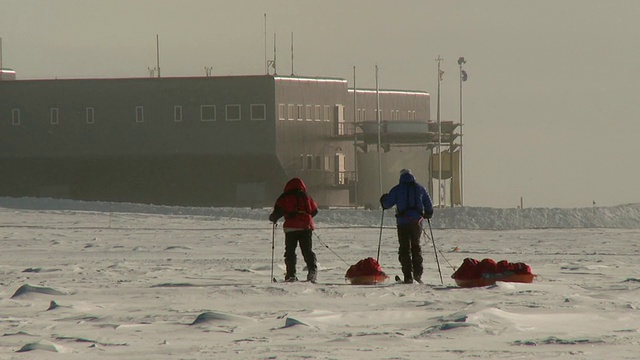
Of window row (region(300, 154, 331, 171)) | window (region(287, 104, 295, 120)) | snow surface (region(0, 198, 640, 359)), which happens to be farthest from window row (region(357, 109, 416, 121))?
snow surface (region(0, 198, 640, 359))

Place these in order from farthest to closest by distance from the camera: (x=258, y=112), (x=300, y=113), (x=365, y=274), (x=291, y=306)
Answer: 1. (x=300, y=113)
2. (x=258, y=112)
3. (x=365, y=274)
4. (x=291, y=306)

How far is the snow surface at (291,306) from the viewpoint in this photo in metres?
11.3

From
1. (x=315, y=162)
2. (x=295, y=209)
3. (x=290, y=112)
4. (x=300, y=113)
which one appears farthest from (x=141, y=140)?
(x=295, y=209)

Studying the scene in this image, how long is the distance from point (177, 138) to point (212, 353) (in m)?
51.2

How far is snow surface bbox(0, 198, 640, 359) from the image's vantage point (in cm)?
1131

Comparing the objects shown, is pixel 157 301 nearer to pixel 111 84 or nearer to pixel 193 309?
pixel 193 309

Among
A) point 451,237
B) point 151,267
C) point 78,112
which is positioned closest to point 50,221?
point 451,237

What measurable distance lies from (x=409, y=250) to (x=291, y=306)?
393 centimetres

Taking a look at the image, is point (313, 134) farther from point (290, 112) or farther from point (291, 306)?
point (291, 306)

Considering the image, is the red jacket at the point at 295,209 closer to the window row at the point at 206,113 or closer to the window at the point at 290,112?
the window row at the point at 206,113

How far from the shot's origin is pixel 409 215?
18469 mm

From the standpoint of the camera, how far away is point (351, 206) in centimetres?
6650

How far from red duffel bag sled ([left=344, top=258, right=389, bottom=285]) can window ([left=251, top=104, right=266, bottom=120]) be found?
142 feet

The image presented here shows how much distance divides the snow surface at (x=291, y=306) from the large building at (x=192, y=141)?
30022mm
